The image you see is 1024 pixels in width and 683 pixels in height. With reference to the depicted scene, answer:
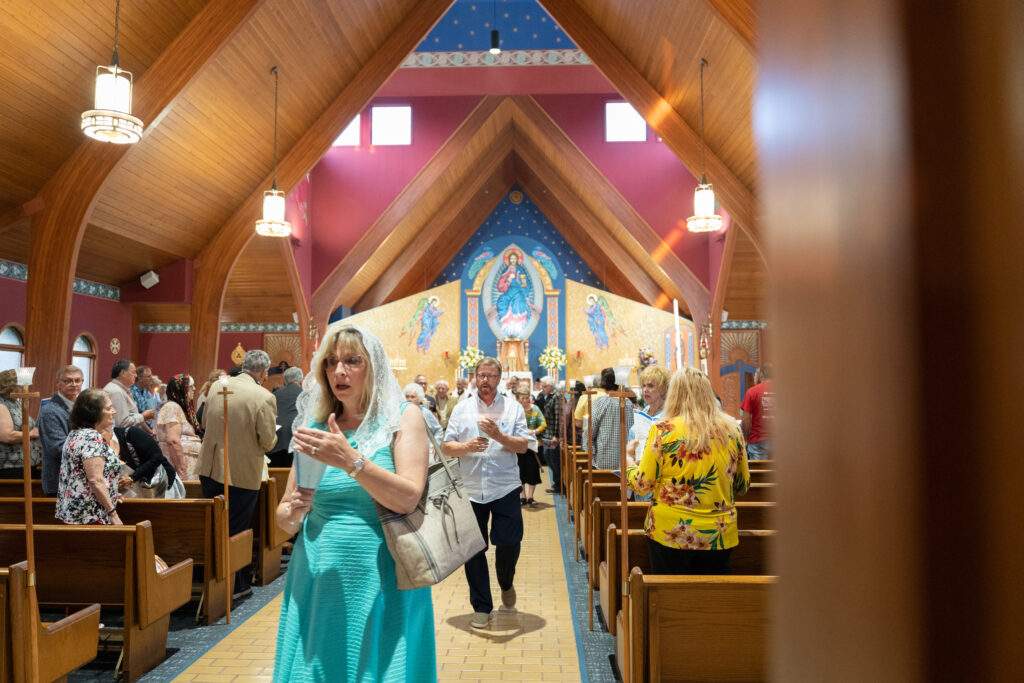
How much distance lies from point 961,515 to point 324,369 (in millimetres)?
2178

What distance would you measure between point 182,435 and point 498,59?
455 inches

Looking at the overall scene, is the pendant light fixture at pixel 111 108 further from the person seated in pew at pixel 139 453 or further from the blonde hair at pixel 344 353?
the blonde hair at pixel 344 353

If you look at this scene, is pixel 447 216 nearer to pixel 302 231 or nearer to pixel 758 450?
pixel 302 231

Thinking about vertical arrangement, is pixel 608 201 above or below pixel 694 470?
above

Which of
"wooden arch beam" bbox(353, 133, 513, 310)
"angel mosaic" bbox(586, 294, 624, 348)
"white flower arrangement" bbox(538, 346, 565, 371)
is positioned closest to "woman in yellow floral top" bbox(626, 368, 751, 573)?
"wooden arch beam" bbox(353, 133, 513, 310)

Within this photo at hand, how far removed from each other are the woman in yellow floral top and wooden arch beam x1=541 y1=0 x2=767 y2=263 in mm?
8333

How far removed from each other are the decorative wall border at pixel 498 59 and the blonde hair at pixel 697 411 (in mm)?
13666

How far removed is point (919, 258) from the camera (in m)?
0.34

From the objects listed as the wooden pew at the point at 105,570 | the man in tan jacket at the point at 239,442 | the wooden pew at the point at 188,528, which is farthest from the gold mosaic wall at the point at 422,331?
the wooden pew at the point at 105,570

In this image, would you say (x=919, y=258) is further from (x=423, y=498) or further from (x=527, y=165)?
(x=527, y=165)

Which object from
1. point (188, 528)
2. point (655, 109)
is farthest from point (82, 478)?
point (655, 109)

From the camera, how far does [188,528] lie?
491 centimetres

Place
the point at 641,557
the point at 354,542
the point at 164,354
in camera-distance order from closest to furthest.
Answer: the point at 354,542 → the point at 641,557 → the point at 164,354

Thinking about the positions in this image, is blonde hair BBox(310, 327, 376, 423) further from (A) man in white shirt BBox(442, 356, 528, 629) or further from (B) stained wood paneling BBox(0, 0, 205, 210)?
(B) stained wood paneling BBox(0, 0, 205, 210)
